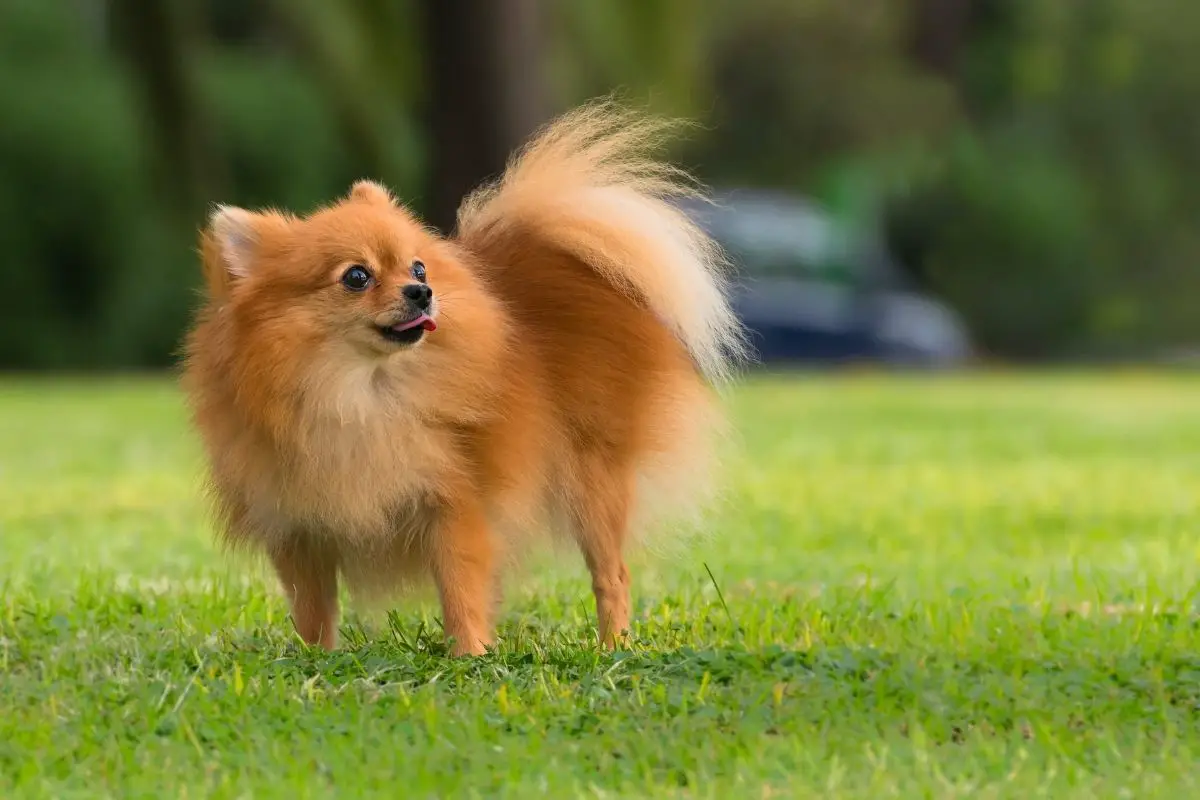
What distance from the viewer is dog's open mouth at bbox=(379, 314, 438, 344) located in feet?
14.0

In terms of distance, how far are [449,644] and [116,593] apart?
1561 millimetres

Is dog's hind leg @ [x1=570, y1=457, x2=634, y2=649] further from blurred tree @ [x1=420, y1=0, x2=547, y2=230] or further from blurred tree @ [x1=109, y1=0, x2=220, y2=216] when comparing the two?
blurred tree @ [x1=109, y1=0, x2=220, y2=216]

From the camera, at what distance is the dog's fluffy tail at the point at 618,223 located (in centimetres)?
487

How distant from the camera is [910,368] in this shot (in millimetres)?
19406

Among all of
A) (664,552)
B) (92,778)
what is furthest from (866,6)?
(92,778)

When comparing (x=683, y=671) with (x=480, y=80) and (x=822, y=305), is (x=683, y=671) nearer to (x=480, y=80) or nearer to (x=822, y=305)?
(x=480, y=80)

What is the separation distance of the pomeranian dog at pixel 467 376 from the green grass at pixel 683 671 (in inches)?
10.1

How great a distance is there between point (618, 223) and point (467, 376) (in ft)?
2.26

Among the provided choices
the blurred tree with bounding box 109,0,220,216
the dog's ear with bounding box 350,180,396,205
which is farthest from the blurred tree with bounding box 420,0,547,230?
the dog's ear with bounding box 350,180,396,205

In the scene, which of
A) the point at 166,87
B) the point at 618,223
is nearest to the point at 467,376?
the point at 618,223

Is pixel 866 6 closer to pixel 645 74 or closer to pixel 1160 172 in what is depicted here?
pixel 1160 172

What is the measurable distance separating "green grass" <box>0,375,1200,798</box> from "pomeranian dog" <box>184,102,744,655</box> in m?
0.26

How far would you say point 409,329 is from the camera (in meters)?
4.30

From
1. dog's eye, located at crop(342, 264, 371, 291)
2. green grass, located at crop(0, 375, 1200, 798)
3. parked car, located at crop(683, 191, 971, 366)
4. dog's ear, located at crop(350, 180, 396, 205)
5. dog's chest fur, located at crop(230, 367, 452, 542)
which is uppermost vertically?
dog's ear, located at crop(350, 180, 396, 205)
